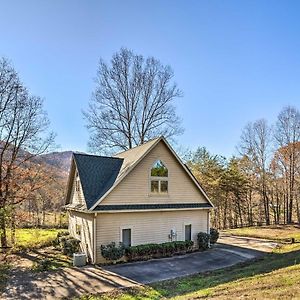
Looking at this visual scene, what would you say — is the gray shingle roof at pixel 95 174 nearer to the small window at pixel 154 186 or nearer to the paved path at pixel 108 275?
the small window at pixel 154 186

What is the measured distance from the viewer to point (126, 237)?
47.7ft

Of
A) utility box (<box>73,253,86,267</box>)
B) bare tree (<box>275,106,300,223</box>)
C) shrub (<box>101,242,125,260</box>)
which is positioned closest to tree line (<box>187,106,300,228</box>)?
bare tree (<box>275,106,300,223</box>)

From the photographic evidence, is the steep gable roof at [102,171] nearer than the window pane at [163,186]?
Yes

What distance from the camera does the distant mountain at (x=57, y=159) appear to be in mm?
22077

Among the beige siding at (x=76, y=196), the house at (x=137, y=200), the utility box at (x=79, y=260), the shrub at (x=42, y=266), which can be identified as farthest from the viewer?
the beige siding at (x=76, y=196)

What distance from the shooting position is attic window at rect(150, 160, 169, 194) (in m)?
15.8

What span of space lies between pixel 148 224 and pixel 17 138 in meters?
11.1

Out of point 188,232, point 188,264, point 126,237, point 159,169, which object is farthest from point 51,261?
point 188,232

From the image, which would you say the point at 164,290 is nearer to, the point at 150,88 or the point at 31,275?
the point at 31,275

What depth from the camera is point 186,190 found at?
17.0 meters

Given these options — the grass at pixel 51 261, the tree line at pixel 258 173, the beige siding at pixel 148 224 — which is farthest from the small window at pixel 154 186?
the tree line at pixel 258 173

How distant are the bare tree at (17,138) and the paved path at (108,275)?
7669 millimetres

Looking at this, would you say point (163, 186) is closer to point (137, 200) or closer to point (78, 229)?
point (137, 200)

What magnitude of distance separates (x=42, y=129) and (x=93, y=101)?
6252 millimetres
